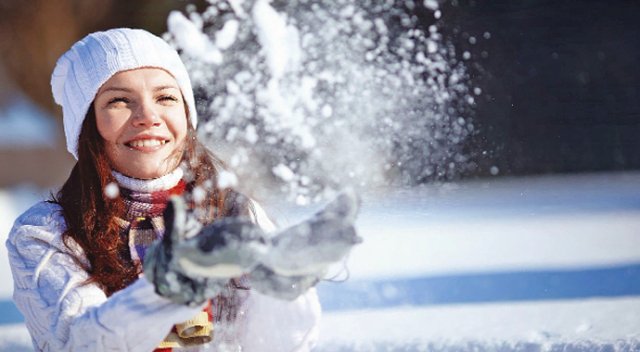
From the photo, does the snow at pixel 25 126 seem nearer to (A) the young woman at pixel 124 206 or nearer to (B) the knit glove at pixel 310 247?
(A) the young woman at pixel 124 206

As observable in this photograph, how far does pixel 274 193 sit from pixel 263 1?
643 millimetres

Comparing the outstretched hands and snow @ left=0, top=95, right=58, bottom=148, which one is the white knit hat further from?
snow @ left=0, top=95, right=58, bottom=148

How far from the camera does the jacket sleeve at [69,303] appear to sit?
0.89 m

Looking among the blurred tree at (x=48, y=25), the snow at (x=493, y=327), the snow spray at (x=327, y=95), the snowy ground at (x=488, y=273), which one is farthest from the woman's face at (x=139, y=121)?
the blurred tree at (x=48, y=25)

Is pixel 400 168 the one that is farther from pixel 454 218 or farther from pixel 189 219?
pixel 189 219

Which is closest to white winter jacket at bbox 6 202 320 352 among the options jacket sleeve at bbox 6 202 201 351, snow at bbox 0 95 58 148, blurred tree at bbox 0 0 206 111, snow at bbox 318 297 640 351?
jacket sleeve at bbox 6 202 201 351

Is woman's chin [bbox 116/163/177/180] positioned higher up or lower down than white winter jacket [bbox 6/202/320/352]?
higher up

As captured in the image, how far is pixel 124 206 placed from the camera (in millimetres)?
1148

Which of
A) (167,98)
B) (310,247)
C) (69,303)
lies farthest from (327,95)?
(310,247)

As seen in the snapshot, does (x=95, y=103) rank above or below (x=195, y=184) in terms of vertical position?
above

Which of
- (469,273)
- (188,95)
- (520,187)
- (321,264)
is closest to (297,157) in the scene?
(520,187)

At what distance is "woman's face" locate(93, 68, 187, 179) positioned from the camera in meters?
1.14

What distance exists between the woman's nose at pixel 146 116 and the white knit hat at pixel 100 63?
5 cm

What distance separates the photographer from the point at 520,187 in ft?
12.3
